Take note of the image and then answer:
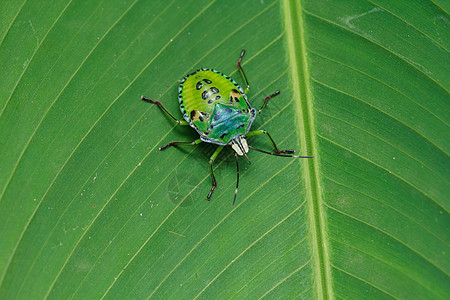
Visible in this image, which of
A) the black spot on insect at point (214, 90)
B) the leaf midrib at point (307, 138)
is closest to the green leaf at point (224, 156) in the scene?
the leaf midrib at point (307, 138)

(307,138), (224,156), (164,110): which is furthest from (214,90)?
(307,138)

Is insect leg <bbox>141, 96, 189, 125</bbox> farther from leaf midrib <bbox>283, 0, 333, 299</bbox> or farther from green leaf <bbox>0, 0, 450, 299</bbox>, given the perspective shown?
leaf midrib <bbox>283, 0, 333, 299</bbox>

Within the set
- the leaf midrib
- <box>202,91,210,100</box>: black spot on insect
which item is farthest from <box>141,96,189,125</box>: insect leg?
the leaf midrib

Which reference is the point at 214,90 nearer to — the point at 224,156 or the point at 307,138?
the point at 224,156

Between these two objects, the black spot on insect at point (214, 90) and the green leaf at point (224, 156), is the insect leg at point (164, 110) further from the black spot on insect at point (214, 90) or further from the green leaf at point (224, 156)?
the black spot on insect at point (214, 90)

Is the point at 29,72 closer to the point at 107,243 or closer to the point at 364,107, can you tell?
the point at 107,243

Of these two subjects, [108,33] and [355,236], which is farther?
[108,33]

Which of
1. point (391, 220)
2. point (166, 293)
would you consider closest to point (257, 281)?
point (166, 293)
